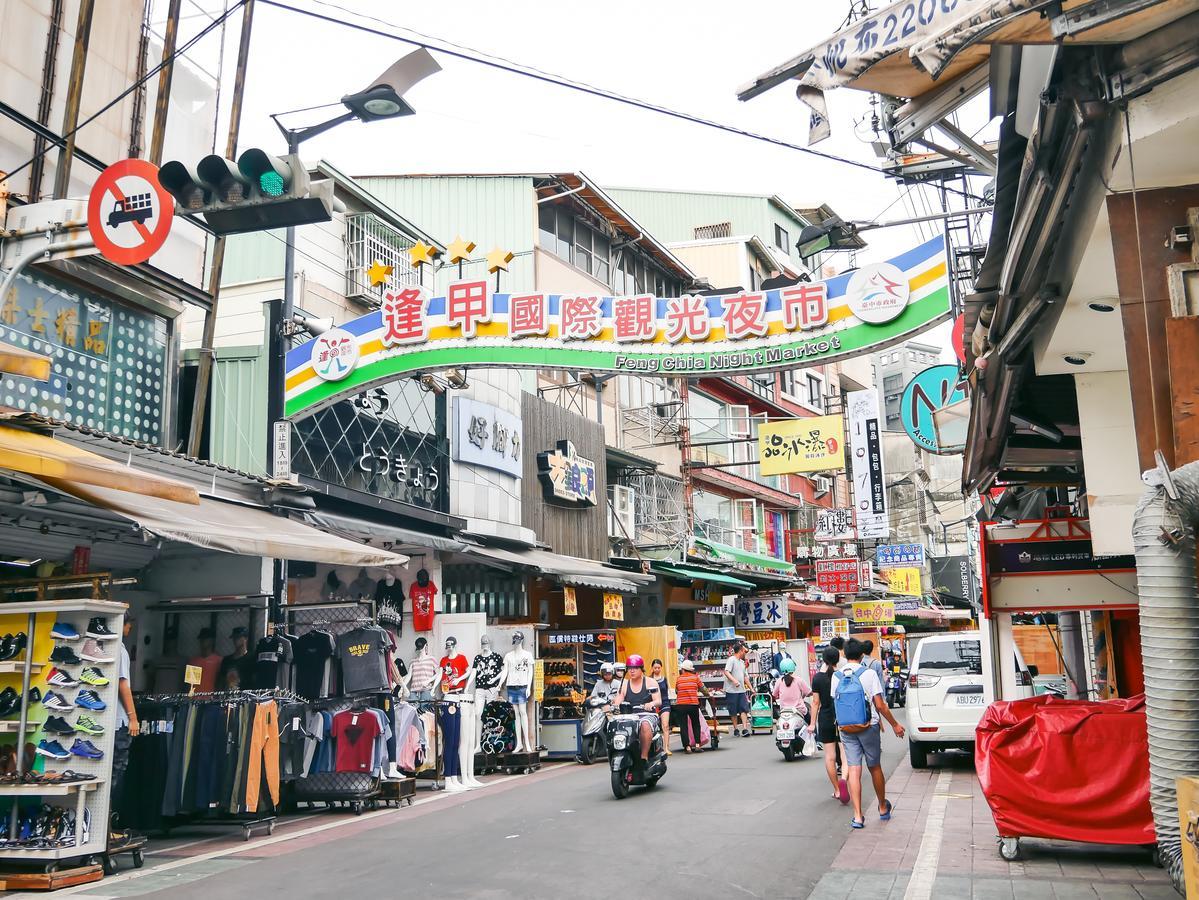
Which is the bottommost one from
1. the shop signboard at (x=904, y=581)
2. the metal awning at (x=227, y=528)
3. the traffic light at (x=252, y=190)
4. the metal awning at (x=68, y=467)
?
the metal awning at (x=227, y=528)

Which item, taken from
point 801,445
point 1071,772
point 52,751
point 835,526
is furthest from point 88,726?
point 835,526

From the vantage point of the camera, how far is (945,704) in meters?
14.3

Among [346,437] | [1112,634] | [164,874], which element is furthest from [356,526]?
[1112,634]

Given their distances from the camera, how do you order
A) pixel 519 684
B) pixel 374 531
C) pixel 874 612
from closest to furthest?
1. pixel 374 531
2. pixel 519 684
3. pixel 874 612

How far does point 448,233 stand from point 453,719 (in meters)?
15.5

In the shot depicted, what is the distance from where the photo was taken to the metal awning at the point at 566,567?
18.3 metres

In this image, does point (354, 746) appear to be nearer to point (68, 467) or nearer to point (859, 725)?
point (68, 467)

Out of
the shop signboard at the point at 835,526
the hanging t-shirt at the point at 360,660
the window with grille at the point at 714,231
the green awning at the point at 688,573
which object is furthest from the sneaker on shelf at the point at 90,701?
the window with grille at the point at 714,231

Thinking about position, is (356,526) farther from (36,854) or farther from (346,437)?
(36,854)

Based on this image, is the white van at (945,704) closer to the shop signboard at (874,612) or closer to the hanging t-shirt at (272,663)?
the hanging t-shirt at (272,663)

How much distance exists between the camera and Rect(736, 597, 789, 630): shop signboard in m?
31.0

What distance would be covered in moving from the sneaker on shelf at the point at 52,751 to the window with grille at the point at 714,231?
37045 mm

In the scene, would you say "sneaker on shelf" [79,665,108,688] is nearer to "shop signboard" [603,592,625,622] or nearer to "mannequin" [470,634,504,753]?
"mannequin" [470,634,504,753]

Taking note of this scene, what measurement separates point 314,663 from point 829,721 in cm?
585
